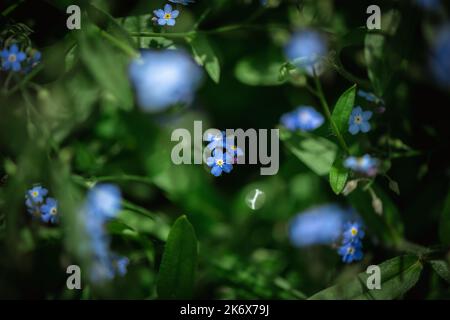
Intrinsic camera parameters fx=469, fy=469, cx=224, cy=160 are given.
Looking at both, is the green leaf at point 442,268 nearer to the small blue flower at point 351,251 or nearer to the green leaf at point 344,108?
the small blue flower at point 351,251

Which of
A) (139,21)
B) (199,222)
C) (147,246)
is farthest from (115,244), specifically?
(139,21)

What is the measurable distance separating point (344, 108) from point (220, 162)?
0.42m

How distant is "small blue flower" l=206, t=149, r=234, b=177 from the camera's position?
147 cm

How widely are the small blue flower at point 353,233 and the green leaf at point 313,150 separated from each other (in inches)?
8.0

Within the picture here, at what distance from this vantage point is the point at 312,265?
6.56ft

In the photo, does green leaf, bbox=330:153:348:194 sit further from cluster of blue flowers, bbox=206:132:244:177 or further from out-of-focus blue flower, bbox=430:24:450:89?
out-of-focus blue flower, bbox=430:24:450:89

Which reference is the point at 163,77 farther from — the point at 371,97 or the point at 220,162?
the point at 371,97

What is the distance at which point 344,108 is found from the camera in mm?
1355

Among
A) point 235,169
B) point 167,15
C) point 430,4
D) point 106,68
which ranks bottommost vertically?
point 106,68

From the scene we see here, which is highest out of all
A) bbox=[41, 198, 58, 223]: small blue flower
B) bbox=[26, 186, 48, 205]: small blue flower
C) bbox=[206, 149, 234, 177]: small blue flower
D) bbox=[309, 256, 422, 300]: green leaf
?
bbox=[206, 149, 234, 177]: small blue flower

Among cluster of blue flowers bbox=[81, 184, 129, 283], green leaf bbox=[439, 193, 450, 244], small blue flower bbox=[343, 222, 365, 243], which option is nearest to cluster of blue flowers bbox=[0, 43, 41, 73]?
cluster of blue flowers bbox=[81, 184, 129, 283]

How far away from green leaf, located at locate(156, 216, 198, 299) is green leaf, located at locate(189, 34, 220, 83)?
0.48 meters

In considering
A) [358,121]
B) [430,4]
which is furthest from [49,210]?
[430,4]
